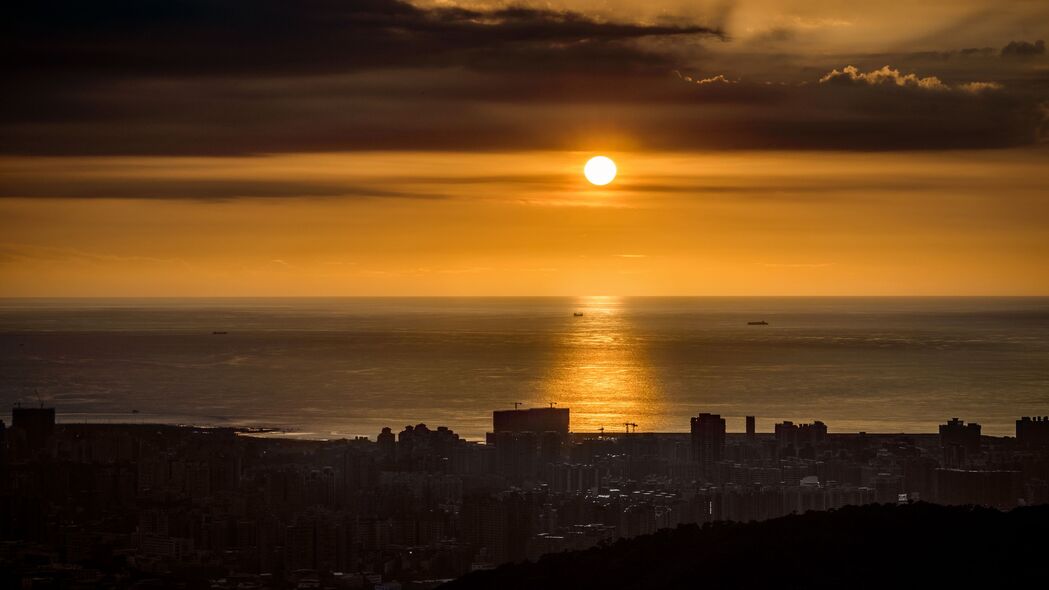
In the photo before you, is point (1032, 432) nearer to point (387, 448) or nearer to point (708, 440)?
point (708, 440)

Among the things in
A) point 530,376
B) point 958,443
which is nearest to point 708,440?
point 958,443

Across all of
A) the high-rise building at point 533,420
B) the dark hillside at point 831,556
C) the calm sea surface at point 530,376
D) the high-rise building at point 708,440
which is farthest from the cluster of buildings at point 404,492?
the calm sea surface at point 530,376

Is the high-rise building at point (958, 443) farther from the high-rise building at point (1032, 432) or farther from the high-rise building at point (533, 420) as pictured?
the high-rise building at point (533, 420)

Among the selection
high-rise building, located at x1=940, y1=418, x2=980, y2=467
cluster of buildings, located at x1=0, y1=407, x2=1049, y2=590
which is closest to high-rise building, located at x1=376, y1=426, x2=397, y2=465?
cluster of buildings, located at x1=0, y1=407, x2=1049, y2=590

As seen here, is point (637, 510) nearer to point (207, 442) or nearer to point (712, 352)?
point (207, 442)

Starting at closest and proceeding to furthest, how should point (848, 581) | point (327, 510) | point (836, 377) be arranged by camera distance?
point (848, 581) → point (327, 510) → point (836, 377)

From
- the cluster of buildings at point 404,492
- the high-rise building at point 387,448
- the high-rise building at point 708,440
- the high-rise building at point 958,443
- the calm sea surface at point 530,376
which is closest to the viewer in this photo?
the cluster of buildings at point 404,492

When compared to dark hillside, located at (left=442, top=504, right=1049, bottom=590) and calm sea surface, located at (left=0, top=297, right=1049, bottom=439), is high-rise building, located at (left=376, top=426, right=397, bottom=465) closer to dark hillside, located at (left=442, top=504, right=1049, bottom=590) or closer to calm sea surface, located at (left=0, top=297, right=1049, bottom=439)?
calm sea surface, located at (left=0, top=297, right=1049, bottom=439)

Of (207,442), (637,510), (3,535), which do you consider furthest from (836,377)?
(3,535)
